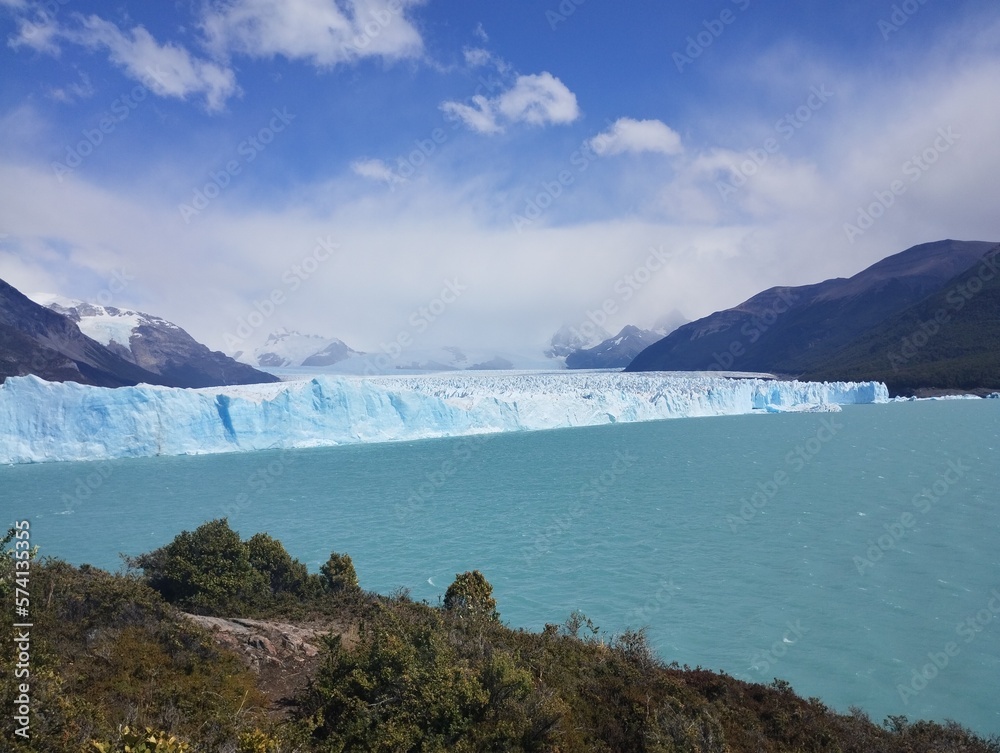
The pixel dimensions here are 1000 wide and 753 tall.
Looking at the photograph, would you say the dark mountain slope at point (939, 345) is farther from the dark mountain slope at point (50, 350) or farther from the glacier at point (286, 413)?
the dark mountain slope at point (50, 350)

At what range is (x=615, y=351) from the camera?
155750 mm

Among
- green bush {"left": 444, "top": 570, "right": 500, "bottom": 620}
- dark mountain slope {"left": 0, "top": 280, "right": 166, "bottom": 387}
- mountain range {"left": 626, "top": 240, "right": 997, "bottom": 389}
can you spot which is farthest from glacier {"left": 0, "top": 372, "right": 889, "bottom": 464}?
mountain range {"left": 626, "top": 240, "right": 997, "bottom": 389}

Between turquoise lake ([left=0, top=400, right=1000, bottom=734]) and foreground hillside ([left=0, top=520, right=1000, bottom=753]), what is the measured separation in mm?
2716

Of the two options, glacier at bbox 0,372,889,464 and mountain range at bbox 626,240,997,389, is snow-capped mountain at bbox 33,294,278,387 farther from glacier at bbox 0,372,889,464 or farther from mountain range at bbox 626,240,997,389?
mountain range at bbox 626,240,997,389

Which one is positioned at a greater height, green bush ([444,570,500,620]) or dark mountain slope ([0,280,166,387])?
dark mountain slope ([0,280,166,387])

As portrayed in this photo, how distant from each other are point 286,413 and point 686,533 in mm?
28763

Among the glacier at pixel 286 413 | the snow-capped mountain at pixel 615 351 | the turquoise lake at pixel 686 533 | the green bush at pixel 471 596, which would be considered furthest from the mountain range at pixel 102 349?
the snow-capped mountain at pixel 615 351

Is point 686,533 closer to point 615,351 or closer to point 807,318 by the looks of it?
point 807,318

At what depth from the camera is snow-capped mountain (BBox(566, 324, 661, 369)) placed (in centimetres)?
14662

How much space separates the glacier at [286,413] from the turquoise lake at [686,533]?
205 cm

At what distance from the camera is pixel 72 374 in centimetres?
5941

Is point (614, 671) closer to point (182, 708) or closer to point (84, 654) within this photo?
point (182, 708)

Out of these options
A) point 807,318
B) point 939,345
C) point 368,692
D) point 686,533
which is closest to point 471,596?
point 368,692

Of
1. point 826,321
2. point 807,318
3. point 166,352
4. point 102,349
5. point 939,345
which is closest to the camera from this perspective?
point 939,345
